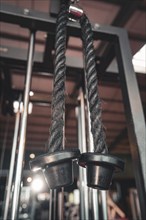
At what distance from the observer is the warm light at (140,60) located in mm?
1126

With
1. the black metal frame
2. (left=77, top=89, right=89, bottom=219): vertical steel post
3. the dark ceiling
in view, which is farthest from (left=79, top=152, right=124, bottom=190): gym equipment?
(left=77, top=89, right=89, bottom=219): vertical steel post

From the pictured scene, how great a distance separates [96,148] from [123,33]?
30.2 inches

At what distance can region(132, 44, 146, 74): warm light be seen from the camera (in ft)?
3.69

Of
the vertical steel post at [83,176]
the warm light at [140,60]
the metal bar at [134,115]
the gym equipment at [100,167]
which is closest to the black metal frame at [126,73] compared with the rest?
the metal bar at [134,115]

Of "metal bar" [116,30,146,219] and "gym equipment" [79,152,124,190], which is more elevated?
"metal bar" [116,30,146,219]

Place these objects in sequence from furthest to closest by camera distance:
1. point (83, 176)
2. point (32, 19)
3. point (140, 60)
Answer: point (83, 176) → point (140, 60) → point (32, 19)

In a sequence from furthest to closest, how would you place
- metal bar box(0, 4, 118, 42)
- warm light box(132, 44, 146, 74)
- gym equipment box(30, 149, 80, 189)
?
warm light box(132, 44, 146, 74) → metal bar box(0, 4, 118, 42) → gym equipment box(30, 149, 80, 189)

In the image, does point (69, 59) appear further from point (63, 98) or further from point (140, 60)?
point (63, 98)

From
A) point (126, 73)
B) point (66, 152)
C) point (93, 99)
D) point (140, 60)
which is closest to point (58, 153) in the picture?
point (66, 152)

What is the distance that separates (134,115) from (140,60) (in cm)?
50

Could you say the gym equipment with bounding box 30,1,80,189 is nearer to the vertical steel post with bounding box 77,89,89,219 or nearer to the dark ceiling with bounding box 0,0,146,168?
the dark ceiling with bounding box 0,0,146,168

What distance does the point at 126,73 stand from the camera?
34.1 inches

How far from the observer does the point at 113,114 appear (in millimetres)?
4492

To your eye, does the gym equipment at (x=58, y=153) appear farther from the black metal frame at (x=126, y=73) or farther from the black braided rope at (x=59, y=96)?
the black metal frame at (x=126, y=73)
